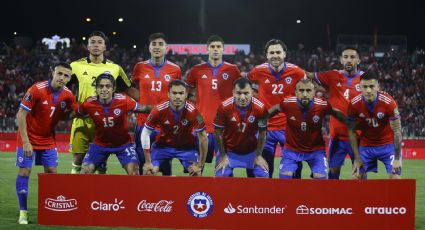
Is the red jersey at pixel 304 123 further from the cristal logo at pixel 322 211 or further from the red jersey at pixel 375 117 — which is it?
the cristal logo at pixel 322 211

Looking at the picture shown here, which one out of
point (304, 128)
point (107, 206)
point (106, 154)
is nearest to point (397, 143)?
point (304, 128)

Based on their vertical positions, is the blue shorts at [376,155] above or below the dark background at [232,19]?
below

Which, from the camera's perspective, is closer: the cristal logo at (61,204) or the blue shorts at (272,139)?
the cristal logo at (61,204)

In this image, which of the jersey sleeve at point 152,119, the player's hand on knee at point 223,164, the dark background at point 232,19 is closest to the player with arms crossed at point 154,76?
the jersey sleeve at point 152,119

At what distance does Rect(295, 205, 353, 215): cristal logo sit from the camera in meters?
7.12

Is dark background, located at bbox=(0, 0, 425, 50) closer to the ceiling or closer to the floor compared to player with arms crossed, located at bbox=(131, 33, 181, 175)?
closer to the ceiling

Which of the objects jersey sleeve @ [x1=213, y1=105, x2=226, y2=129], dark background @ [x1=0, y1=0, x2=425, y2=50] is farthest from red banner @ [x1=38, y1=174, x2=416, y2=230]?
dark background @ [x1=0, y1=0, x2=425, y2=50]

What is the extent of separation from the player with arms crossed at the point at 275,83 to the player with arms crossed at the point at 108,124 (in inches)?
67.4

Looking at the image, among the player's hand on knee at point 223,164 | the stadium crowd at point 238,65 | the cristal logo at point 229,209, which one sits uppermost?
the stadium crowd at point 238,65

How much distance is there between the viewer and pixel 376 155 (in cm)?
862

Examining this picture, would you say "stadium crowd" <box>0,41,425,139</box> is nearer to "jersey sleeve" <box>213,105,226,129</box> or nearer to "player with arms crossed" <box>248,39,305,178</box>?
"player with arms crossed" <box>248,39,305,178</box>

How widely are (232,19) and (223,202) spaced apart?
37.0 meters

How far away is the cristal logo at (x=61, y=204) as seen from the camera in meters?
7.40

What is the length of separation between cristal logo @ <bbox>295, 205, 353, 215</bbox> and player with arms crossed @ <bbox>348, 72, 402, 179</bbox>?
130cm
